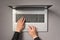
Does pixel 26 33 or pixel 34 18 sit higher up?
pixel 34 18

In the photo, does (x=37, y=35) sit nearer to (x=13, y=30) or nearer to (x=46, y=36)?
(x=46, y=36)

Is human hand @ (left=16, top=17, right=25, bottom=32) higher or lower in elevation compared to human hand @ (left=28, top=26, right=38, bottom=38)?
higher

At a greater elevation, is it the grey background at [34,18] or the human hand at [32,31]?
the grey background at [34,18]

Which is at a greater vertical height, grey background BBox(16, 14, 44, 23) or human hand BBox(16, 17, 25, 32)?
grey background BBox(16, 14, 44, 23)

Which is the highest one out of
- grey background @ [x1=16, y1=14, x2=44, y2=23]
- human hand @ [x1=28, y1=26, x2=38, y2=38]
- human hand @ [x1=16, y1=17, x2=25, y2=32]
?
grey background @ [x1=16, y1=14, x2=44, y2=23]

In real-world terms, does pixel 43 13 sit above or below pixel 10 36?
above

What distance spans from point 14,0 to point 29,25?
0.28m

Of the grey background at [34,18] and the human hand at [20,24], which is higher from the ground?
the grey background at [34,18]

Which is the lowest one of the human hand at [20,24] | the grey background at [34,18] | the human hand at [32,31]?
the human hand at [32,31]

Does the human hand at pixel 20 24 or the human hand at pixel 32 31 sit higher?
the human hand at pixel 20 24

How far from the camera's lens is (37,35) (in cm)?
118

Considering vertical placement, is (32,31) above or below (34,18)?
below

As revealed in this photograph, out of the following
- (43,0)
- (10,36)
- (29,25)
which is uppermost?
(43,0)

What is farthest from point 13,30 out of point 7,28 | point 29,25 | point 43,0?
point 43,0
